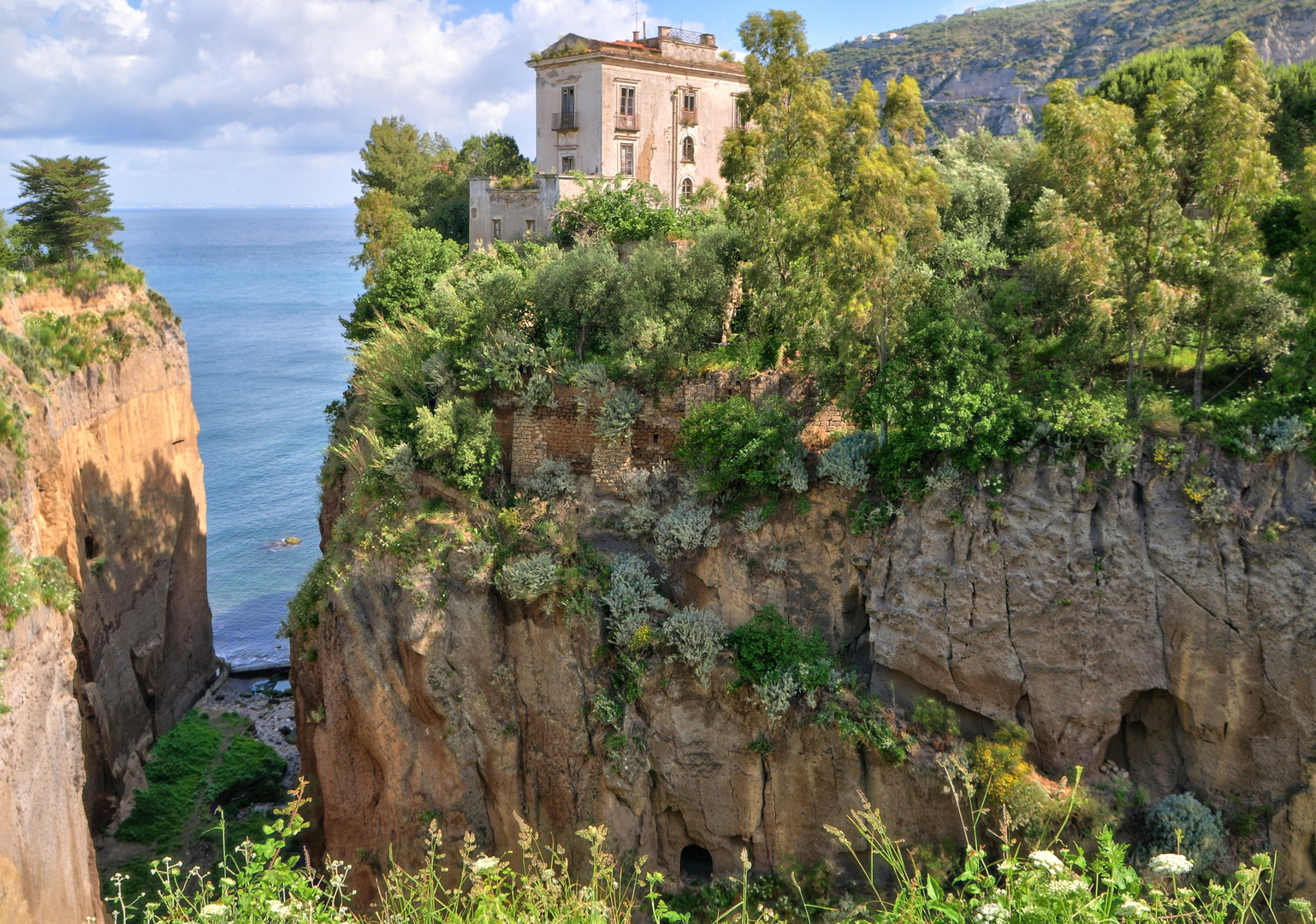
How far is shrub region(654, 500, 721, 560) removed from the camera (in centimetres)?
1948

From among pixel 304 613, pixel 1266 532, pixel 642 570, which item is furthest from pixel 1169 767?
pixel 304 613

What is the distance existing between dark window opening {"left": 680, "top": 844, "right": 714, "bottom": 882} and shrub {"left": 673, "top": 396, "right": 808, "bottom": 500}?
7066mm

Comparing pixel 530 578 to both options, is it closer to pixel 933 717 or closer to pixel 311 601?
pixel 311 601

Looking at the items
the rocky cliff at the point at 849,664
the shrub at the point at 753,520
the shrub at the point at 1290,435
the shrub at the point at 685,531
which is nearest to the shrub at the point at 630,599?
the rocky cliff at the point at 849,664

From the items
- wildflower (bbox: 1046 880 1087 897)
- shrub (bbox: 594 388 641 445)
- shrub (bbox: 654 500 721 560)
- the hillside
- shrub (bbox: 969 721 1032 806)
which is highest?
the hillside

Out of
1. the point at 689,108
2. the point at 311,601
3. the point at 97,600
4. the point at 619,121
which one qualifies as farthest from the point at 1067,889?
the point at 689,108

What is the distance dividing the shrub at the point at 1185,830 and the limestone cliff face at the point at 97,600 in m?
16.9

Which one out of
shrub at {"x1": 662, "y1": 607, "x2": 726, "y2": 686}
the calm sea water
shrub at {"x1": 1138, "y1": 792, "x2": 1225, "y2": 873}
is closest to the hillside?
the calm sea water

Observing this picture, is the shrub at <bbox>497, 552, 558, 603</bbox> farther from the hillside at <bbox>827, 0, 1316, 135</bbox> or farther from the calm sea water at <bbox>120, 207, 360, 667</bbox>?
the hillside at <bbox>827, 0, 1316, 135</bbox>

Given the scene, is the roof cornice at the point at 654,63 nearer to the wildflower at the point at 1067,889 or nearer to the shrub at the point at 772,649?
the shrub at the point at 772,649

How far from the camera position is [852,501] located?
61.6ft

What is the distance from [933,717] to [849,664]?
1821mm

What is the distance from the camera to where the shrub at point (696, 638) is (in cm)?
1842

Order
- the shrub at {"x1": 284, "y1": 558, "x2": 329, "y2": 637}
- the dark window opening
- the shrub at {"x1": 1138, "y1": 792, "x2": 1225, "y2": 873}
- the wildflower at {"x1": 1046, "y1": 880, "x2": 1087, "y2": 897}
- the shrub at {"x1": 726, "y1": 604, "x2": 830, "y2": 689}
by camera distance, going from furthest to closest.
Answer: the shrub at {"x1": 284, "y1": 558, "x2": 329, "y2": 637}
the dark window opening
the shrub at {"x1": 726, "y1": 604, "x2": 830, "y2": 689}
the shrub at {"x1": 1138, "y1": 792, "x2": 1225, "y2": 873}
the wildflower at {"x1": 1046, "y1": 880, "x2": 1087, "y2": 897}
